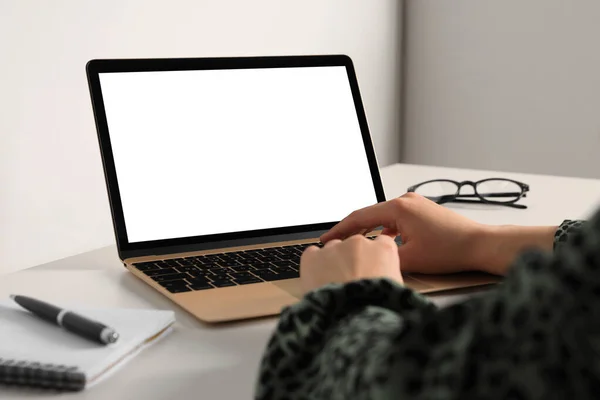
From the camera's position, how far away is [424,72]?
134 inches

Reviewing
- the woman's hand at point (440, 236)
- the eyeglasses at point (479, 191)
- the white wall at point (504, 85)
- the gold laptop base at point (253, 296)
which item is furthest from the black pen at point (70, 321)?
the white wall at point (504, 85)

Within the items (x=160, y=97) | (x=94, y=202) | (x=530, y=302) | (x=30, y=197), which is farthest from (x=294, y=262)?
(x=94, y=202)

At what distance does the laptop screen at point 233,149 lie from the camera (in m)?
0.93

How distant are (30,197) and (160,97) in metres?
0.96

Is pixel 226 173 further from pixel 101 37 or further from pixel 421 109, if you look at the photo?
pixel 421 109

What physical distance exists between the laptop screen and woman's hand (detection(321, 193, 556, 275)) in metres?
0.12

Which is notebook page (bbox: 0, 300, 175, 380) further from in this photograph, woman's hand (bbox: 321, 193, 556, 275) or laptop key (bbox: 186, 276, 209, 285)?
woman's hand (bbox: 321, 193, 556, 275)

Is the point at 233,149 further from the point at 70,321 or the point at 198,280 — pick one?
the point at 70,321

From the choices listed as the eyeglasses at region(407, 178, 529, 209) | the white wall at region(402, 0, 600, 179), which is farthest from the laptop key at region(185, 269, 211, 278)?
the white wall at region(402, 0, 600, 179)

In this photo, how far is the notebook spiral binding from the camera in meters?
0.55

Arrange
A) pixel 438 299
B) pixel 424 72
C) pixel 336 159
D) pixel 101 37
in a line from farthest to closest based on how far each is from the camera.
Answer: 1. pixel 424 72
2. pixel 101 37
3. pixel 336 159
4. pixel 438 299

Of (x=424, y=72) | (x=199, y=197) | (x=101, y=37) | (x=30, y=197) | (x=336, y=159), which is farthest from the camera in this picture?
(x=424, y=72)

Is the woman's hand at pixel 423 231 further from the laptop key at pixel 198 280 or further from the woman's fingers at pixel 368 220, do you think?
the laptop key at pixel 198 280

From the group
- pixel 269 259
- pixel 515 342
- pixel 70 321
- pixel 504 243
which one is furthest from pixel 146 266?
pixel 515 342
